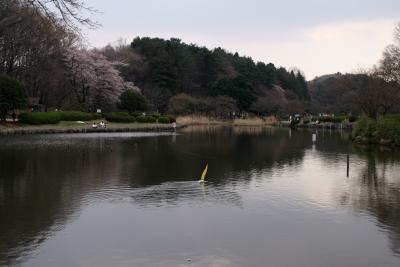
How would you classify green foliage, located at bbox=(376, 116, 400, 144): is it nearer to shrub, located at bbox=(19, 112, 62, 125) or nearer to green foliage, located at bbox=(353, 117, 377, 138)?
green foliage, located at bbox=(353, 117, 377, 138)

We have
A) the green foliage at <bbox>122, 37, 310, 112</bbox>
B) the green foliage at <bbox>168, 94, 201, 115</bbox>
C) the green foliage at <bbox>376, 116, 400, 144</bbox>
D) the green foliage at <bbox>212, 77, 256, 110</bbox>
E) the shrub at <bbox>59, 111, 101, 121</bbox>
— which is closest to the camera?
the green foliage at <bbox>376, 116, 400, 144</bbox>

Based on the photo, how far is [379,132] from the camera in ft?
118

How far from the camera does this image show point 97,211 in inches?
Answer: 471

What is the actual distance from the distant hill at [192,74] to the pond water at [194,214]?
5456 cm

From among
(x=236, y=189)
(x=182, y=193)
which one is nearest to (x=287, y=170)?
(x=236, y=189)

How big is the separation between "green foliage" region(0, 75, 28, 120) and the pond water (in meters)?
22.7

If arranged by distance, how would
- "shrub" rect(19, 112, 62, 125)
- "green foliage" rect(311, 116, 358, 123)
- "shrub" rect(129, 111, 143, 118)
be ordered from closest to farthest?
"shrub" rect(19, 112, 62, 125) → "shrub" rect(129, 111, 143, 118) → "green foliage" rect(311, 116, 358, 123)

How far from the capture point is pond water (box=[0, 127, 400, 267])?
28.6 feet

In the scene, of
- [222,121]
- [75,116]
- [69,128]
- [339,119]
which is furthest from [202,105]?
[69,128]

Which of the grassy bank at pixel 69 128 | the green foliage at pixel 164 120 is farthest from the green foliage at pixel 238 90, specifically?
the grassy bank at pixel 69 128

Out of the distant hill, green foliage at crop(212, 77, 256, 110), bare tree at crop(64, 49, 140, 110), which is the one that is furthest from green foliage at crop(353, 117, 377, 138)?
green foliage at crop(212, 77, 256, 110)

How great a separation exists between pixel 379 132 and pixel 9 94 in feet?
106

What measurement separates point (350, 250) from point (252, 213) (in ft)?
10.6

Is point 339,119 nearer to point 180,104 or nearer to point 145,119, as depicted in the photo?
point 180,104
